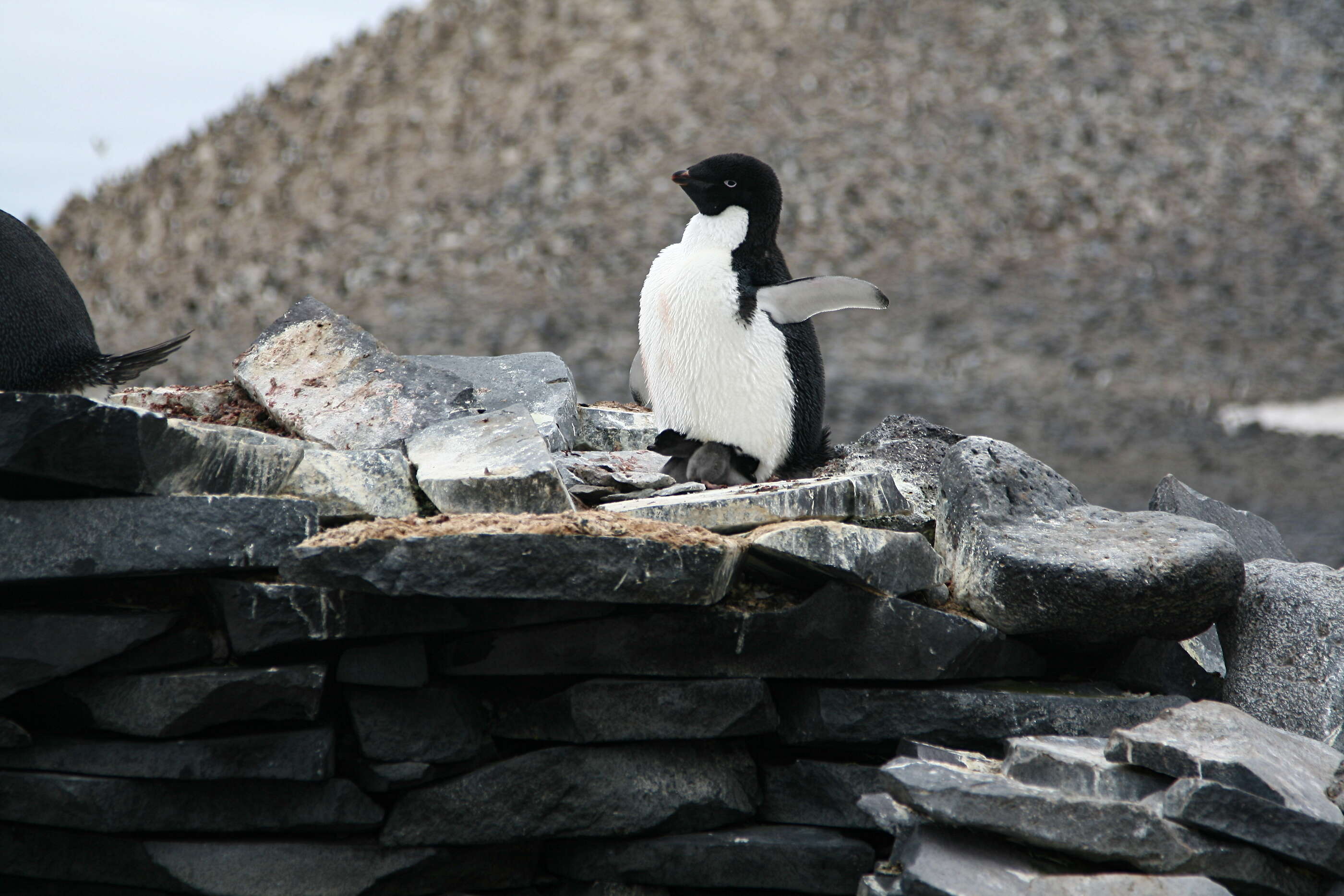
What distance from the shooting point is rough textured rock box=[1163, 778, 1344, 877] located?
291 centimetres

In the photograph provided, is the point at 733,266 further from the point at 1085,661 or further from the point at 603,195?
the point at 603,195

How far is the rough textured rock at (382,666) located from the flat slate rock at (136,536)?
1.10 feet

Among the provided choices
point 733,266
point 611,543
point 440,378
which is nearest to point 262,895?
point 611,543

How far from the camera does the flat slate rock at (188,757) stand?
314 centimetres

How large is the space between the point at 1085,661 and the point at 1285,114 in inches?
806

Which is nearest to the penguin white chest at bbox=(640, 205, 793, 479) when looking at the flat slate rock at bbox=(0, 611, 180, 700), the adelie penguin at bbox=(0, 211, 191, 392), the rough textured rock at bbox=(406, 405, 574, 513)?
the rough textured rock at bbox=(406, 405, 574, 513)

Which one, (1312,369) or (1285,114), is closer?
(1312,369)

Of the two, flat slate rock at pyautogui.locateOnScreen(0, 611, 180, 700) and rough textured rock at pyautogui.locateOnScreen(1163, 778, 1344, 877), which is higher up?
flat slate rock at pyautogui.locateOnScreen(0, 611, 180, 700)

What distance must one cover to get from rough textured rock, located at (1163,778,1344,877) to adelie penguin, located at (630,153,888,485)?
1.90 meters

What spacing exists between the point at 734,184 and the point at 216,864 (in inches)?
107

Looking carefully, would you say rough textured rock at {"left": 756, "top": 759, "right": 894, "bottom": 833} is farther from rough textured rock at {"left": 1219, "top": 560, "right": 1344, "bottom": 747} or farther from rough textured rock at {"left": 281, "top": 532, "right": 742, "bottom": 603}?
rough textured rock at {"left": 1219, "top": 560, "right": 1344, "bottom": 747}

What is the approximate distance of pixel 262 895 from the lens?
10.5ft

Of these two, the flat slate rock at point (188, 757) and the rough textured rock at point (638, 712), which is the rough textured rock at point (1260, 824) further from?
the flat slate rock at point (188, 757)

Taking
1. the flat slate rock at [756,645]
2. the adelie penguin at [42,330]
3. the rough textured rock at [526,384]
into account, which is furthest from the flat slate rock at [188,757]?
the rough textured rock at [526,384]
